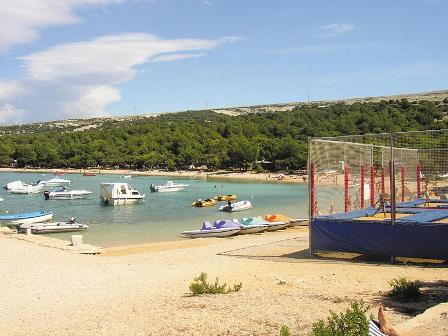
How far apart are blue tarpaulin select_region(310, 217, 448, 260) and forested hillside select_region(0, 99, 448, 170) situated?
67.2m

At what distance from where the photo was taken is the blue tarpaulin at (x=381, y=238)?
601 inches

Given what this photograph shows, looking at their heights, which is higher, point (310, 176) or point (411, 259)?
point (310, 176)

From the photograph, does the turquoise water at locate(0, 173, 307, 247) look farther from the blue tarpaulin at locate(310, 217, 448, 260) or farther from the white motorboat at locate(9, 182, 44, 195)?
the blue tarpaulin at locate(310, 217, 448, 260)

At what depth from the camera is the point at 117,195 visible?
5534 cm

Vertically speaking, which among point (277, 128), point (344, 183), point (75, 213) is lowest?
point (75, 213)

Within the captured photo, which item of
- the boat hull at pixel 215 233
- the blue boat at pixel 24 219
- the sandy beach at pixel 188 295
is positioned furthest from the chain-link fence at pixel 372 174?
the blue boat at pixel 24 219

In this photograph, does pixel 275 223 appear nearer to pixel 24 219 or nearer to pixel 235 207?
pixel 235 207

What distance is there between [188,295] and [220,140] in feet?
381

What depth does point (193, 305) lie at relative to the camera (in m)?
10.8

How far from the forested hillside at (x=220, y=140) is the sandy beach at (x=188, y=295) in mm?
68244

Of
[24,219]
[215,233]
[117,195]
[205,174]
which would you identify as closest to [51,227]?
[24,219]

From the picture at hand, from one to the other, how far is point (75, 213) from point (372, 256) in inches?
1410

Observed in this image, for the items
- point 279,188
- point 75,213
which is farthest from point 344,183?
point 279,188

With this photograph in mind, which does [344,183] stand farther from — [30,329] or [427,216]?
[30,329]
